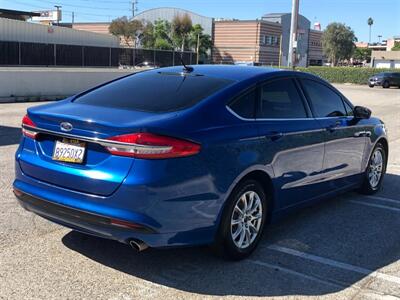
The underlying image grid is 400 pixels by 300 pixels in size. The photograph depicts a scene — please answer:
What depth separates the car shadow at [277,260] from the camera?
4.07 metres

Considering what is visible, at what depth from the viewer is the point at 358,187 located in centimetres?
663

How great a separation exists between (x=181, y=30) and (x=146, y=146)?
88.0m

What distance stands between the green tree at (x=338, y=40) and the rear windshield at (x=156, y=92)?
334ft

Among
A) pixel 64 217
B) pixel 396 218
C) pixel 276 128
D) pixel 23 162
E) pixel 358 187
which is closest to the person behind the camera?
pixel 64 217

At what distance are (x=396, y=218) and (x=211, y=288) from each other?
2.96m

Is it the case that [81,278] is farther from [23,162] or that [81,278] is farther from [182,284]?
[23,162]

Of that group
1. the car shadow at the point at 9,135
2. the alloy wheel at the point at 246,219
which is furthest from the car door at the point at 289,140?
the car shadow at the point at 9,135

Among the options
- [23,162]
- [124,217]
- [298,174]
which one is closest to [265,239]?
[298,174]

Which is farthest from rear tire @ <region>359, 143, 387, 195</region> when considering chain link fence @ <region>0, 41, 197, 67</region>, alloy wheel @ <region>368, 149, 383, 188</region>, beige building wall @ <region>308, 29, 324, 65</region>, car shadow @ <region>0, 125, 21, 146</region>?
beige building wall @ <region>308, 29, 324, 65</region>

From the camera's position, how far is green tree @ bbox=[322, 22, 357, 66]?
102 meters

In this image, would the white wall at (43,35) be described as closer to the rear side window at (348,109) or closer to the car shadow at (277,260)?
the rear side window at (348,109)

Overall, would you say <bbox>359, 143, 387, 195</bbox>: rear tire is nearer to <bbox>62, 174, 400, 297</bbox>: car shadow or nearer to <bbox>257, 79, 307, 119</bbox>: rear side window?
<bbox>62, 174, 400, 297</bbox>: car shadow

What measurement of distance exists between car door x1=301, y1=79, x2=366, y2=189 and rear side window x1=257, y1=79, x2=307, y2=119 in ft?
0.77

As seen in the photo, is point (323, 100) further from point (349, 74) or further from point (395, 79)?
point (349, 74)
